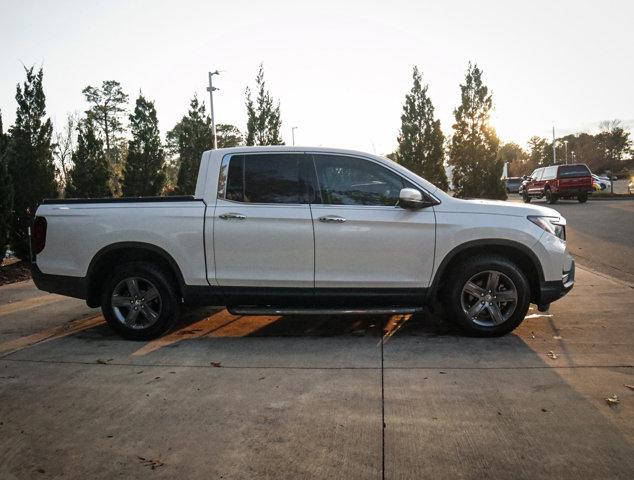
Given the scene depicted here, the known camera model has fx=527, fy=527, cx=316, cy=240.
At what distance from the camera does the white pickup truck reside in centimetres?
497

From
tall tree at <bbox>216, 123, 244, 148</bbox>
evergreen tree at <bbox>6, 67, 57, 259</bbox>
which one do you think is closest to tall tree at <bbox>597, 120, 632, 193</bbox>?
tall tree at <bbox>216, 123, 244, 148</bbox>

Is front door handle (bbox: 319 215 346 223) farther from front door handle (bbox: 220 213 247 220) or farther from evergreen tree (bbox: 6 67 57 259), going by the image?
evergreen tree (bbox: 6 67 57 259)

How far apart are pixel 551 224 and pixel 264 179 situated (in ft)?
9.31

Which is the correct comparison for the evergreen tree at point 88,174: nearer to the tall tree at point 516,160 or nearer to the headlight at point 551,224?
the headlight at point 551,224

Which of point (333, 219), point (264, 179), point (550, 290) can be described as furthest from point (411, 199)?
point (550, 290)

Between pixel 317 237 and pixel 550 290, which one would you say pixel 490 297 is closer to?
→ pixel 550 290

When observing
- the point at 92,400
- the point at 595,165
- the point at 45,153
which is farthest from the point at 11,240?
the point at 595,165

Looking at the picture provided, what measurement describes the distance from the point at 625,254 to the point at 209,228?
28.7ft

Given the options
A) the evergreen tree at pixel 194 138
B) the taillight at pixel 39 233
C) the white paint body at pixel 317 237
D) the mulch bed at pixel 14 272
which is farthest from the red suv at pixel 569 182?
the taillight at pixel 39 233

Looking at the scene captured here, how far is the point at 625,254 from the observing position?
1023 centimetres

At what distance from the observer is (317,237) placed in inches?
195

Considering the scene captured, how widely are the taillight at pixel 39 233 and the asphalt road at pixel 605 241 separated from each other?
Result: 771 centimetres

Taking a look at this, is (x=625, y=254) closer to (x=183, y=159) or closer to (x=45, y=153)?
(x=45, y=153)

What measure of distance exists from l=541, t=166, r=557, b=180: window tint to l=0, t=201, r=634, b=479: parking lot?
2308 centimetres
